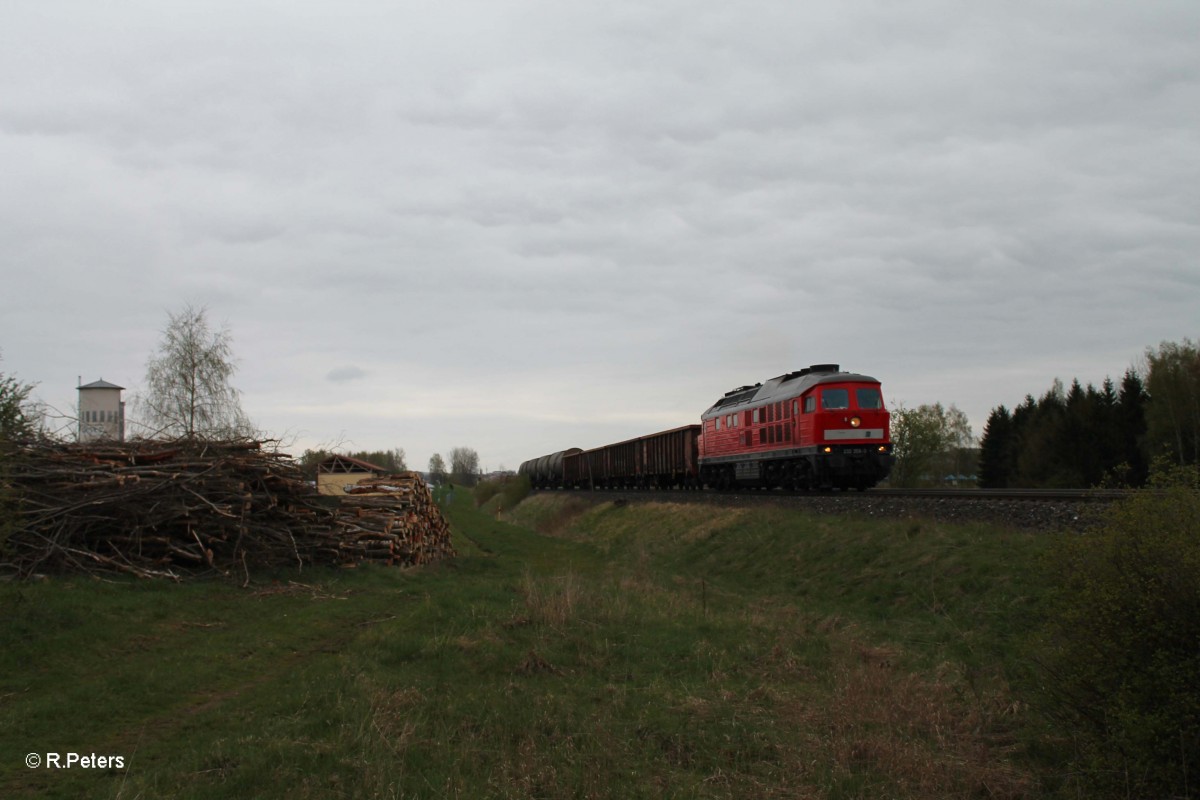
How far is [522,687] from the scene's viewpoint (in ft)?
29.7

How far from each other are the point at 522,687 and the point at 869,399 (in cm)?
A: 1893

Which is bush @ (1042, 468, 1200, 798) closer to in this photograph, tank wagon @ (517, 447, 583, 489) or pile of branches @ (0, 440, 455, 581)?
pile of branches @ (0, 440, 455, 581)

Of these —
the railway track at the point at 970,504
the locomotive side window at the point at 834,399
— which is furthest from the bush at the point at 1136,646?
the locomotive side window at the point at 834,399

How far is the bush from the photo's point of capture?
20.1ft

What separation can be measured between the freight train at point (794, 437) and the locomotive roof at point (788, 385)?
0.03 m

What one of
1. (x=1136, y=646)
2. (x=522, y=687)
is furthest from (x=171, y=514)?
(x=1136, y=646)

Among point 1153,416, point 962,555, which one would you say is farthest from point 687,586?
point 1153,416

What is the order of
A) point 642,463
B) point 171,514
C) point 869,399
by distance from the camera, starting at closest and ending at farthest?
1. point 171,514
2. point 869,399
3. point 642,463

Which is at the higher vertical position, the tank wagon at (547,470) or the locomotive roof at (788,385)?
the locomotive roof at (788,385)

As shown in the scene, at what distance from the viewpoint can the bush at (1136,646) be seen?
20.1ft

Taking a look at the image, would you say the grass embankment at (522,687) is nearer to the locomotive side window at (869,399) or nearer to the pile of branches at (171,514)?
the pile of branches at (171,514)

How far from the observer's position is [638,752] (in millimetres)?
7461

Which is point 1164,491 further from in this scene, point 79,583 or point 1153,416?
point 1153,416

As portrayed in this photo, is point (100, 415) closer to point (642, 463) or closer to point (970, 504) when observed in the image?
point (970, 504)
